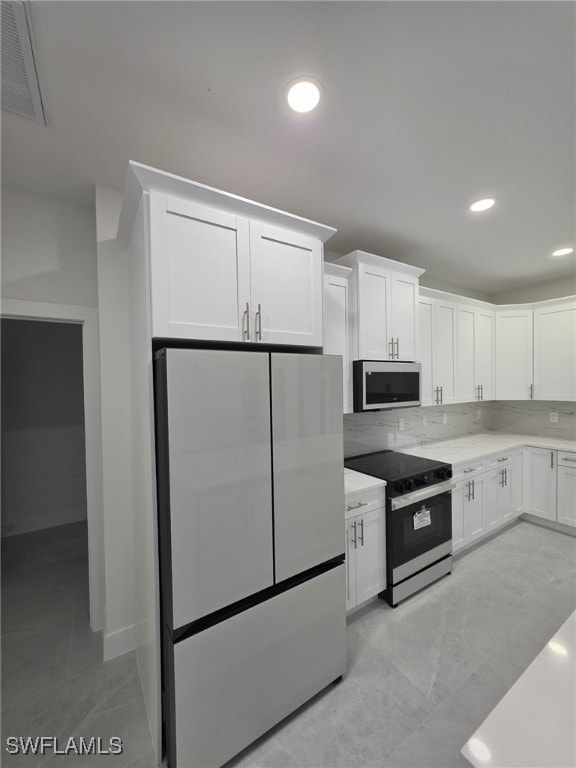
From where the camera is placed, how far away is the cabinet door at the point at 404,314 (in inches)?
107

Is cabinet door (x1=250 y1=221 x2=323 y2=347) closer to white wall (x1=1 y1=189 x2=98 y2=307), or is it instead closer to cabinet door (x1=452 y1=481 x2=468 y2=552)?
white wall (x1=1 y1=189 x2=98 y2=307)

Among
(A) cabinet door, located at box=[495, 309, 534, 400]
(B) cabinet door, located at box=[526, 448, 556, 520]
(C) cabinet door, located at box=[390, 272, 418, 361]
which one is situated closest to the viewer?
(C) cabinet door, located at box=[390, 272, 418, 361]

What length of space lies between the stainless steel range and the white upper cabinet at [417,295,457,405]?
853 millimetres

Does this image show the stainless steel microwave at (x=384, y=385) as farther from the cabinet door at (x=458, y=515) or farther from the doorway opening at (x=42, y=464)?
the doorway opening at (x=42, y=464)

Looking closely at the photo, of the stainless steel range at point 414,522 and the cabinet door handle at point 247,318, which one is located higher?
the cabinet door handle at point 247,318

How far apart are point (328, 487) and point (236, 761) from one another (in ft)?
4.13

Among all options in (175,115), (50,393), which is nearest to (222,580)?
(175,115)

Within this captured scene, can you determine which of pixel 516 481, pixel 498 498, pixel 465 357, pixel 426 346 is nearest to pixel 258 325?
pixel 426 346

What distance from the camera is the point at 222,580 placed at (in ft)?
4.41

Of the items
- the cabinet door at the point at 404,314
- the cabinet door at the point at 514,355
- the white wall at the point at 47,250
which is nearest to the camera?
the white wall at the point at 47,250

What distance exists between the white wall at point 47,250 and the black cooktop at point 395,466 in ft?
7.84

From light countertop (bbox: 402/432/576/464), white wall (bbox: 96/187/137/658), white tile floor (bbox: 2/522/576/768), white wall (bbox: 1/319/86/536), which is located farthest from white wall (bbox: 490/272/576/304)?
white wall (bbox: 1/319/86/536)

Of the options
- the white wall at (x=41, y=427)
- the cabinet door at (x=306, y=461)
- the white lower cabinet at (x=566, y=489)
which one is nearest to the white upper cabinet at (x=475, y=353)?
the white lower cabinet at (x=566, y=489)

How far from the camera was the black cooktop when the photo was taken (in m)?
2.41
